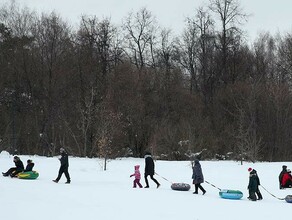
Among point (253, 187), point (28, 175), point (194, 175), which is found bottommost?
point (253, 187)

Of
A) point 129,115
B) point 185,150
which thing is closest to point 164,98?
point 129,115

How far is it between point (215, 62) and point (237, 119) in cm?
1024

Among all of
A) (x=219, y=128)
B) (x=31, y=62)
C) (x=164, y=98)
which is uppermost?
(x=31, y=62)

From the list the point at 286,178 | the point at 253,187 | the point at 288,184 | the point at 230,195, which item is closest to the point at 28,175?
the point at 230,195

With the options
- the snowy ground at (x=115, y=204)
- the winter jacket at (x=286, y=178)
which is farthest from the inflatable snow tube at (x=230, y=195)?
the winter jacket at (x=286, y=178)

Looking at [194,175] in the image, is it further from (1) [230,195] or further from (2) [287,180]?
(2) [287,180]

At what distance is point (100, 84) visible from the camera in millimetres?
40625

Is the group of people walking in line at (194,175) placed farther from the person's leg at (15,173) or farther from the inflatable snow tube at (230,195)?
the inflatable snow tube at (230,195)

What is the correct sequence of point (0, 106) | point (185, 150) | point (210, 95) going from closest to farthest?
1. point (185, 150)
2. point (0, 106)
3. point (210, 95)

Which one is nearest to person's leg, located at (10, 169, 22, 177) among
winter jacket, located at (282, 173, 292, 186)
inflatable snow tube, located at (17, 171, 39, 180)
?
inflatable snow tube, located at (17, 171, 39, 180)

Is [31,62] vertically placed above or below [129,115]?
above

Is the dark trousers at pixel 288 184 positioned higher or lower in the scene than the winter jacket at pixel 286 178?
lower

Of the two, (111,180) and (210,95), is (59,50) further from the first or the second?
(111,180)

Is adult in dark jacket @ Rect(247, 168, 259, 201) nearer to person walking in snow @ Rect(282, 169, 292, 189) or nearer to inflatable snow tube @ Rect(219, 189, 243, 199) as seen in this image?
inflatable snow tube @ Rect(219, 189, 243, 199)
